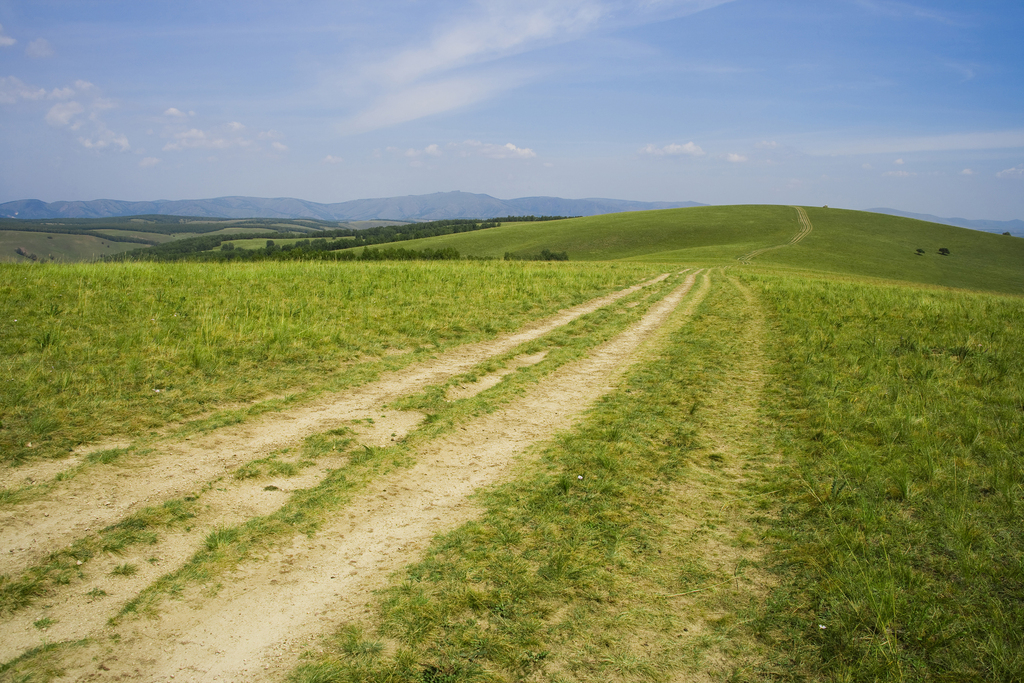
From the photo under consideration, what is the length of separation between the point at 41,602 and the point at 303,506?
6.25ft

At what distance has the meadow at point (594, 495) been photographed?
330 centimetres

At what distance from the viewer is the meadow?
3.30 meters

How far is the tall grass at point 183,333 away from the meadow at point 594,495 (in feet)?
0.21

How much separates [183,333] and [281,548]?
312 inches

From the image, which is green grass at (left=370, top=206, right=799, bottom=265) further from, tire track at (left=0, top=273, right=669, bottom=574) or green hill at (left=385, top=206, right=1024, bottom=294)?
tire track at (left=0, top=273, right=669, bottom=574)

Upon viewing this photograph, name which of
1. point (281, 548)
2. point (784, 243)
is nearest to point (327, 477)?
point (281, 548)

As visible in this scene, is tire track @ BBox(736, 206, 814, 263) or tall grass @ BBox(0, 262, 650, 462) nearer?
tall grass @ BBox(0, 262, 650, 462)

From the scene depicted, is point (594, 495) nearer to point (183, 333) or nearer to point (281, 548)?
point (281, 548)

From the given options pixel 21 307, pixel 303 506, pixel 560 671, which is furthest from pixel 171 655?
pixel 21 307

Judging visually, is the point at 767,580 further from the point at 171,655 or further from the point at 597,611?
the point at 171,655

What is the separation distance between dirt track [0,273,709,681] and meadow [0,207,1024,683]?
89 mm

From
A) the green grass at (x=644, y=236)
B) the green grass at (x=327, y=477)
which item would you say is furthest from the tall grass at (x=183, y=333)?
the green grass at (x=644, y=236)

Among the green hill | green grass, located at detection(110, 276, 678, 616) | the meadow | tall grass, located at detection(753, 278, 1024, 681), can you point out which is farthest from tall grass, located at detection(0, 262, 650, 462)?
the green hill

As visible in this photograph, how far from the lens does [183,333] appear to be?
10281mm
